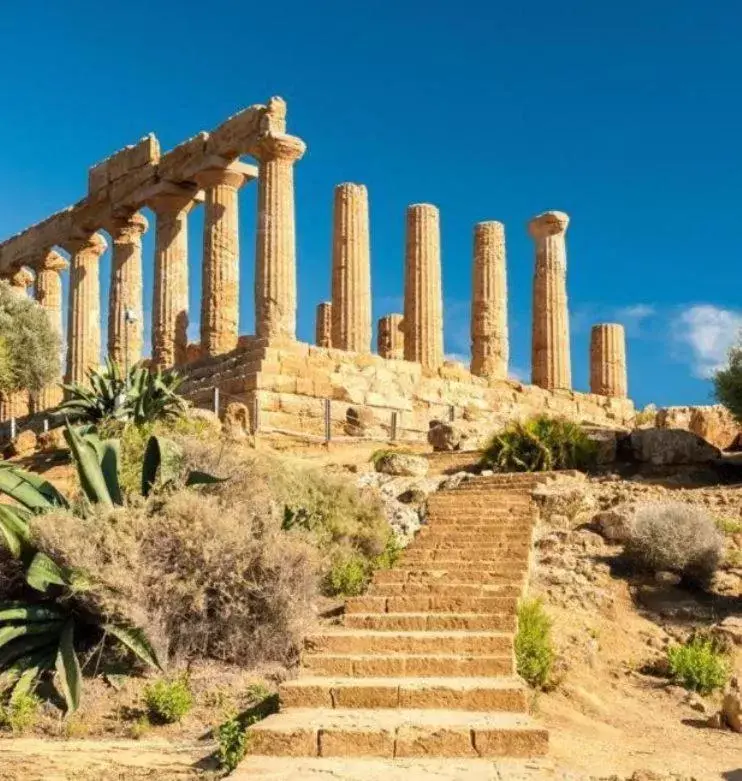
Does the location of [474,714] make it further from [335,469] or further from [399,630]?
[335,469]

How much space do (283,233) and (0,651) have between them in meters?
19.3

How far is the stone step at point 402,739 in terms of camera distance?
25.7ft

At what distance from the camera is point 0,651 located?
10758 mm

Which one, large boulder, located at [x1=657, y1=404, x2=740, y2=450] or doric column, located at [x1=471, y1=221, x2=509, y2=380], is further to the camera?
doric column, located at [x1=471, y1=221, x2=509, y2=380]

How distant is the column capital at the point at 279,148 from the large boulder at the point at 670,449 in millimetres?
13352

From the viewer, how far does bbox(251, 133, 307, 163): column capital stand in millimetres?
28328

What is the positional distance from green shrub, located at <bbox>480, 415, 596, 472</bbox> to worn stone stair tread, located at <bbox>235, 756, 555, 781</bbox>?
10938 millimetres

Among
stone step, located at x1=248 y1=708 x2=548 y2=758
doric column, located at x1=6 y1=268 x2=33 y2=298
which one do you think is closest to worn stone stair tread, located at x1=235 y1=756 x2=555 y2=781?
stone step, located at x1=248 y1=708 x2=548 y2=758

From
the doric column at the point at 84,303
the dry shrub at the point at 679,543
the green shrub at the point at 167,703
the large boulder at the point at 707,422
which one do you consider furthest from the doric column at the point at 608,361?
the green shrub at the point at 167,703

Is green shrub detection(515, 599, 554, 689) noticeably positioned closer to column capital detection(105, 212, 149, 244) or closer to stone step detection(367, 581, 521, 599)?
stone step detection(367, 581, 521, 599)

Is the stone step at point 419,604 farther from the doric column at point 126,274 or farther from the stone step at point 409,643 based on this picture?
the doric column at point 126,274

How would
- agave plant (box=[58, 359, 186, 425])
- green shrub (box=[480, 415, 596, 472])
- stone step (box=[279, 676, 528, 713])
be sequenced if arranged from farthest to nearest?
agave plant (box=[58, 359, 186, 425]) → green shrub (box=[480, 415, 596, 472]) → stone step (box=[279, 676, 528, 713])

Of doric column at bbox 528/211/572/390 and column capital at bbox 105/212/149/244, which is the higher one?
column capital at bbox 105/212/149/244

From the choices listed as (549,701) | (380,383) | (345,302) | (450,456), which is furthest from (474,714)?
(345,302)
